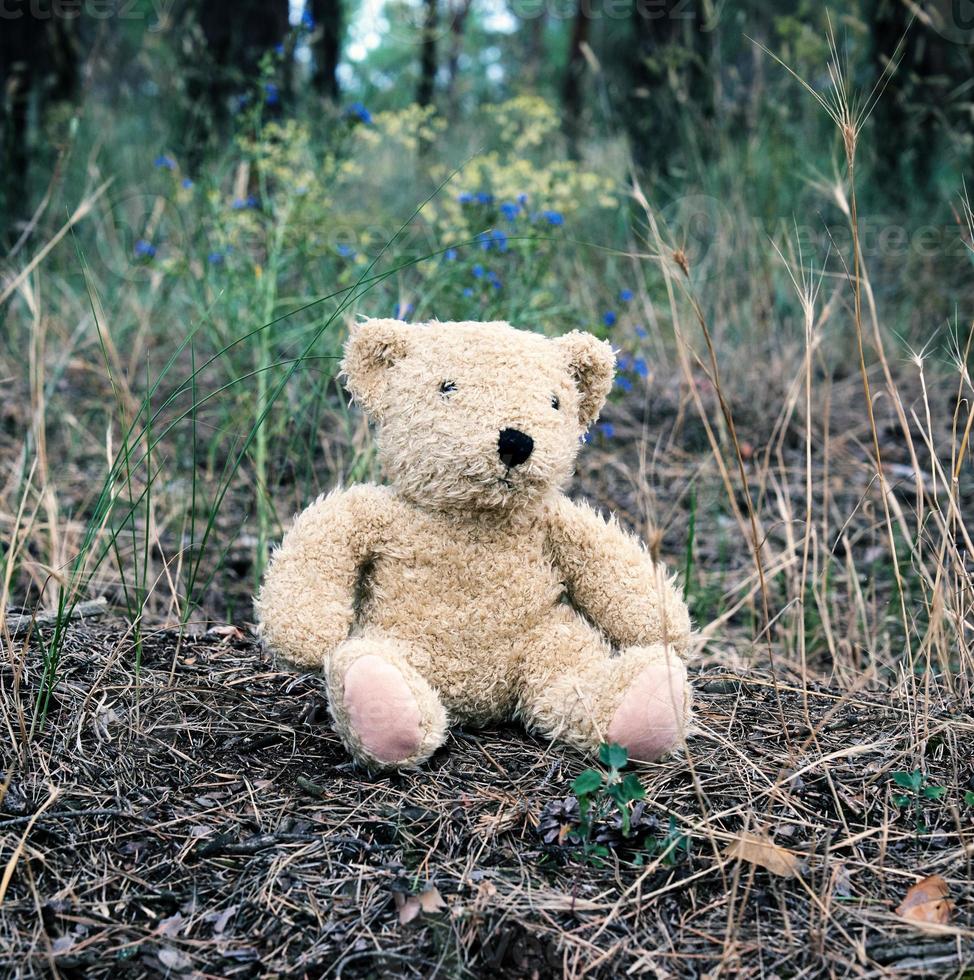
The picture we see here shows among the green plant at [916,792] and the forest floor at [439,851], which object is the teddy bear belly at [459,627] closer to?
the forest floor at [439,851]

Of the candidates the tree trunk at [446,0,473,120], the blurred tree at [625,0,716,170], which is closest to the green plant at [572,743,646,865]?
the blurred tree at [625,0,716,170]

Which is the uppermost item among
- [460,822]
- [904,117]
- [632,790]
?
[904,117]

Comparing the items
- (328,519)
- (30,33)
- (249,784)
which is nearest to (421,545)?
(328,519)

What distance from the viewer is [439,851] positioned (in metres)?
1.20

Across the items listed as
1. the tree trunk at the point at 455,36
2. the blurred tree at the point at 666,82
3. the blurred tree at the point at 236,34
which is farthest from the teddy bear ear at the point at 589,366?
the tree trunk at the point at 455,36

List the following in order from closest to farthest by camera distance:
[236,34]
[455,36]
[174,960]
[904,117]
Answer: [174,960]
[236,34]
[904,117]
[455,36]

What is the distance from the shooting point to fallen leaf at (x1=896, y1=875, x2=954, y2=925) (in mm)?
1093

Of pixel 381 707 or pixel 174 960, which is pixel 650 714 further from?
pixel 174 960

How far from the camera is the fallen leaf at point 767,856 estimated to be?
115 cm

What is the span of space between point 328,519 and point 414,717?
34 centimetres

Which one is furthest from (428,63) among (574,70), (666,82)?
(666,82)

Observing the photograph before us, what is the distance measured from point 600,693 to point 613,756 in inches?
5.5

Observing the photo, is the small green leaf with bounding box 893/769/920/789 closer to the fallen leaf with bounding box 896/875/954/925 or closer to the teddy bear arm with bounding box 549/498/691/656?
the fallen leaf with bounding box 896/875/954/925

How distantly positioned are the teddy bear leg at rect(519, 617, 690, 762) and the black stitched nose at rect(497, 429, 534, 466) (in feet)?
0.98
